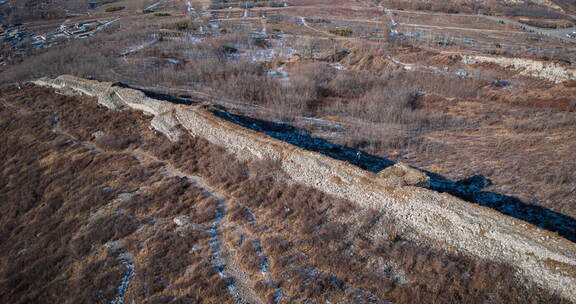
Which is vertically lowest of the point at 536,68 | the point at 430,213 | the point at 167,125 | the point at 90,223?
the point at 90,223

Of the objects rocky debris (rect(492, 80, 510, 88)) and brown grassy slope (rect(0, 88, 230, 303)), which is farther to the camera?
rocky debris (rect(492, 80, 510, 88))

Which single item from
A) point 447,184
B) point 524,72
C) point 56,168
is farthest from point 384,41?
point 56,168

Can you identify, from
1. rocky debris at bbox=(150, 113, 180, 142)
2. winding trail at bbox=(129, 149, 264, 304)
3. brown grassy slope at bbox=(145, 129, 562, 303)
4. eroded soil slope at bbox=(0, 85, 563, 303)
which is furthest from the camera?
rocky debris at bbox=(150, 113, 180, 142)

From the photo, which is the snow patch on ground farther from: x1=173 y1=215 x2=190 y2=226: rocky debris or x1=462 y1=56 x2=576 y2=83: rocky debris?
x1=462 y1=56 x2=576 y2=83: rocky debris

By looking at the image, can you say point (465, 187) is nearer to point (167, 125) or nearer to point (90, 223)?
point (167, 125)

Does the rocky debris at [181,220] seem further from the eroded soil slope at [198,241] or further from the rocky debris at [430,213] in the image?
the rocky debris at [430,213]

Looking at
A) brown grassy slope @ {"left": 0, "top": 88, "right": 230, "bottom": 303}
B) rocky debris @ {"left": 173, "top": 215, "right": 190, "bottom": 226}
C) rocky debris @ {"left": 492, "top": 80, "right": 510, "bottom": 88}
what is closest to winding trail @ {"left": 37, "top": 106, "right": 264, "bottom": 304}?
brown grassy slope @ {"left": 0, "top": 88, "right": 230, "bottom": 303}

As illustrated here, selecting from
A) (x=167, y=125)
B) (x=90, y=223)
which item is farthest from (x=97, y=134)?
(x=90, y=223)
